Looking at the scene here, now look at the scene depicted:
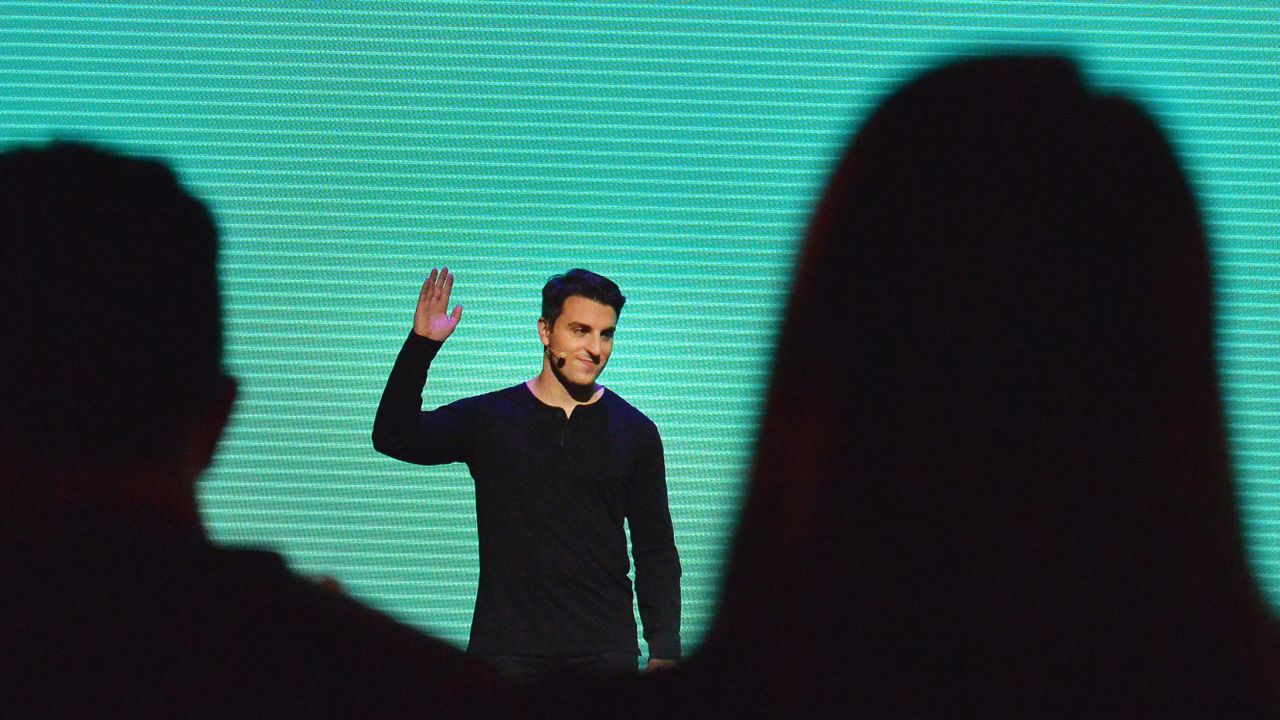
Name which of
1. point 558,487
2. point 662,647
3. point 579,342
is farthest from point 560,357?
point 662,647

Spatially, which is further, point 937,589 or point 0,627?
point 0,627

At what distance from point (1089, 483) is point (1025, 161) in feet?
0.35

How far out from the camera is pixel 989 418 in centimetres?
38

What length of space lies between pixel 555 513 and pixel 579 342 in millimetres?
280

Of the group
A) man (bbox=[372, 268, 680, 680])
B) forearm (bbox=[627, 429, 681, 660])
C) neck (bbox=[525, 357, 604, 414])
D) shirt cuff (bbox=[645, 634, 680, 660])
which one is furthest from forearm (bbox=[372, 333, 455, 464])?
shirt cuff (bbox=[645, 634, 680, 660])

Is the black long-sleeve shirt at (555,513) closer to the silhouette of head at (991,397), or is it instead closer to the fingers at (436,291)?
the fingers at (436,291)

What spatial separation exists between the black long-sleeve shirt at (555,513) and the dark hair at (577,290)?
15cm

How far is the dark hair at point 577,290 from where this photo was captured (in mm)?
1939

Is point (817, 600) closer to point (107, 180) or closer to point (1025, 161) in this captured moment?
point (1025, 161)

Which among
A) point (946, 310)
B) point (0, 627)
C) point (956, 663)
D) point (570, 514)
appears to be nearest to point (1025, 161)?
point (946, 310)

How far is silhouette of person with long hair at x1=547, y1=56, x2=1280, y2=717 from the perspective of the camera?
1.20 feet

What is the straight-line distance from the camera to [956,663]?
0.38 metres

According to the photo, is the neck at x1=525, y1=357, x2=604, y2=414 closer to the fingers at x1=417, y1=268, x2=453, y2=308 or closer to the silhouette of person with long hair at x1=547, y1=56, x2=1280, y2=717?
the fingers at x1=417, y1=268, x2=453, y2=308

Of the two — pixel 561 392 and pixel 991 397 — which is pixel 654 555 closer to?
pixel 561 392
